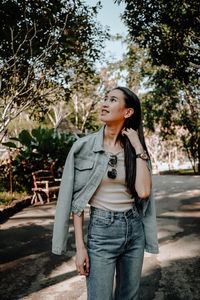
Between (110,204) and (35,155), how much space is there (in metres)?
9.45

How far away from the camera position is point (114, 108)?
198 centimetres

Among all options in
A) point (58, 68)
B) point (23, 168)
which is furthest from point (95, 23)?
point (23, 168)

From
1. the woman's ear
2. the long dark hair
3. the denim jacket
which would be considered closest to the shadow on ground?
the denim jacket

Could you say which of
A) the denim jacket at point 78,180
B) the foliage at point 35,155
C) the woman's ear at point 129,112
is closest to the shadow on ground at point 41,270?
the denim jacket at point 78,180

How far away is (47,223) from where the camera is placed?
271 inches

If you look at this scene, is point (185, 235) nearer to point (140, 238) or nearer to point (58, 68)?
point (140, 238)

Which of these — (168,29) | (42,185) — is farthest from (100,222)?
(42,185)

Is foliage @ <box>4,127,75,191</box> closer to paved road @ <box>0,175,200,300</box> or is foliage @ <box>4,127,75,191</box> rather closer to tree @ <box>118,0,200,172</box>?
paved road @ <box>0,175,200,300</box>

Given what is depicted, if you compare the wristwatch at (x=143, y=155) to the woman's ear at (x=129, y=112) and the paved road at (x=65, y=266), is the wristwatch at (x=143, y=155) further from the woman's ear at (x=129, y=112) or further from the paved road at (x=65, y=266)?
the paved road at (x=65, y=266)

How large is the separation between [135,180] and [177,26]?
5880mm

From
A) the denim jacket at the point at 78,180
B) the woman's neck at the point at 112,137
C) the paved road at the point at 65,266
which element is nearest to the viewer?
the denim jacket at the point at 78,180

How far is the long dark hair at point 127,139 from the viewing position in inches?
74.1

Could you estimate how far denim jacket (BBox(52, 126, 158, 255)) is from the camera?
1.80 metres

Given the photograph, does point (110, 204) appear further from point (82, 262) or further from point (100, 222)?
point (82, 262)
